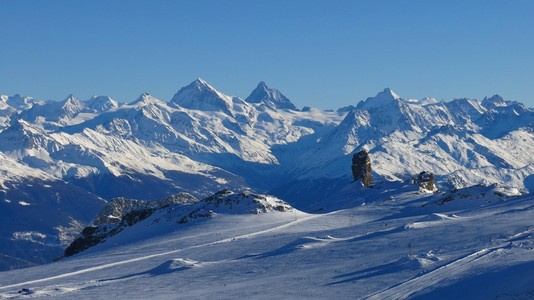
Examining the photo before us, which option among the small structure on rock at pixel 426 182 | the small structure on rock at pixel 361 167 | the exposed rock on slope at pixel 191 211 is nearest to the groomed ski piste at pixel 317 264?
the exposed rock on slope at pixel 191 211

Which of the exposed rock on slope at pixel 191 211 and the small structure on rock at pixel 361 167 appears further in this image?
the small structure on rock at pixel 361 167

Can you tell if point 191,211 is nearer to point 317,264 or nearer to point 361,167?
point 317,264

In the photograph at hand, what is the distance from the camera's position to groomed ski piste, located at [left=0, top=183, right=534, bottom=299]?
112 feet

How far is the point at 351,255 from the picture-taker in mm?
45094

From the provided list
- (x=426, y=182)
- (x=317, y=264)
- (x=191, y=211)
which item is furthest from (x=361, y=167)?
(x=317, y=264)

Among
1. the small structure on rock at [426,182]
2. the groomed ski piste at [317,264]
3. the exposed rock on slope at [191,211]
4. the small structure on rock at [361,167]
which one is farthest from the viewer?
the small structure on rock at [361,167]

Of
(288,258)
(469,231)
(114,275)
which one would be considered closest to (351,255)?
(288,258)

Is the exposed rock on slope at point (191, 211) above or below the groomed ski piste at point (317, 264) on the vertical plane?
above

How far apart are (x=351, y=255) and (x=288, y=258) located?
13.2ft

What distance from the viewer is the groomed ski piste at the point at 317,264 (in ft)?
112

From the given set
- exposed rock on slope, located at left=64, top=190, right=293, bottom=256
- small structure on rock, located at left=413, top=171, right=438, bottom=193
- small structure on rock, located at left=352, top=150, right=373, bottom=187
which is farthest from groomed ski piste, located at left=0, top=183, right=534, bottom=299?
small structure on rock, located at left=352, top=150, right=373, bottom=187

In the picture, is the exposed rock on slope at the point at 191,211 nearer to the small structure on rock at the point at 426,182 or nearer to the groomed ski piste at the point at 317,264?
the groomed ski piste at the point at 317,264

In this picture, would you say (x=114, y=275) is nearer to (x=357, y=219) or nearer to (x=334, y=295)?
(x=334, y=295)

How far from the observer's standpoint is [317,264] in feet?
145
